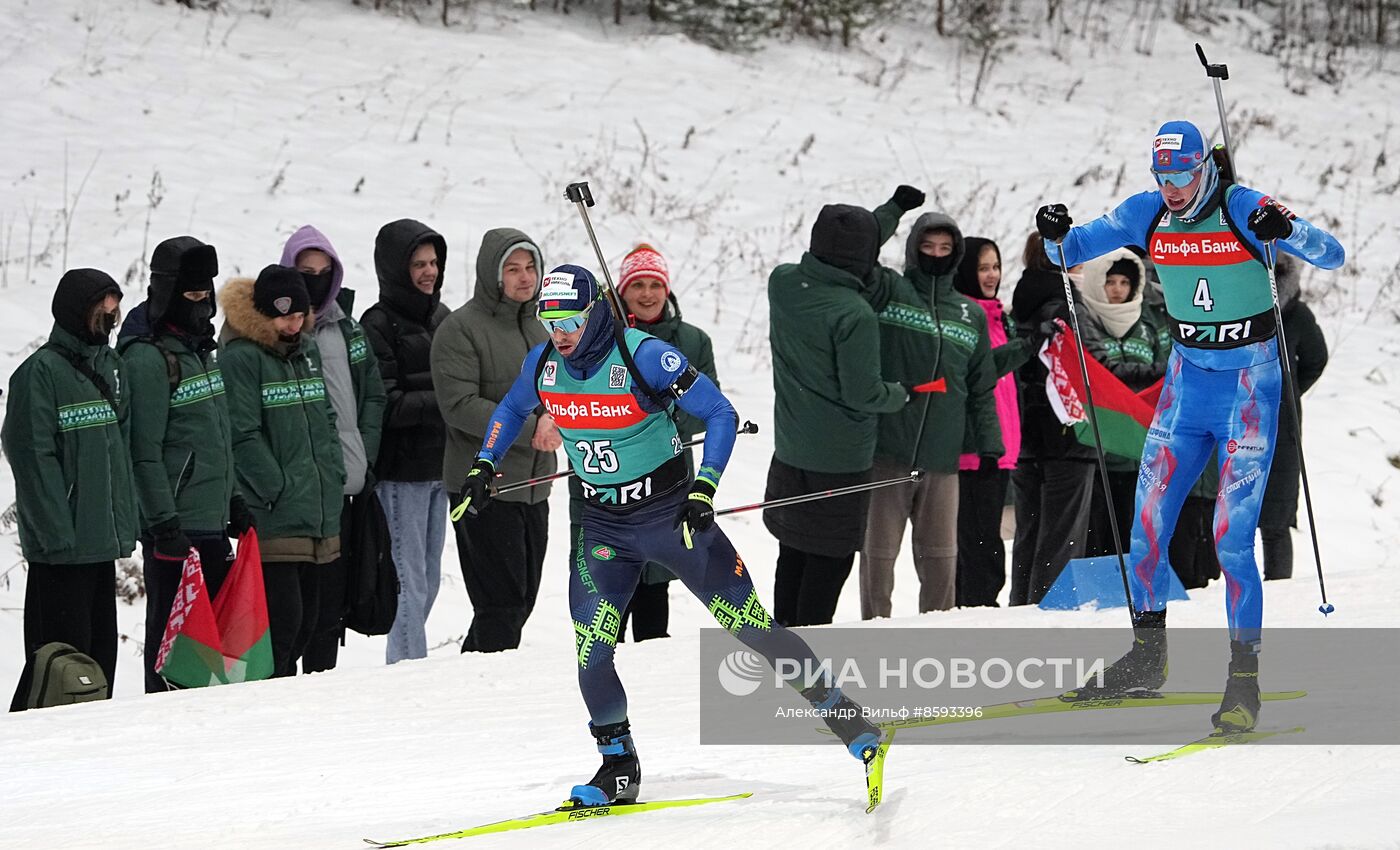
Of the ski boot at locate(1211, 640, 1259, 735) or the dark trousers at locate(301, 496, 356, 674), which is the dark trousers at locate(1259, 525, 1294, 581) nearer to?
the ski boot at locate(1211, 640, 1259, 735)

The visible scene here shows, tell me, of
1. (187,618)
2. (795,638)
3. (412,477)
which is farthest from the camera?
(412,477)

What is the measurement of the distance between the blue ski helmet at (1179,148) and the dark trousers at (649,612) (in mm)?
3524

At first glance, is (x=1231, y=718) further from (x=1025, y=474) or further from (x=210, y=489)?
(x=210, y=489)

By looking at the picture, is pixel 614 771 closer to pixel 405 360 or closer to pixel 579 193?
pixel 579 193

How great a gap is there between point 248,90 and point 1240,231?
1174 centimetres

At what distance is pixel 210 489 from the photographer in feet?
25.1

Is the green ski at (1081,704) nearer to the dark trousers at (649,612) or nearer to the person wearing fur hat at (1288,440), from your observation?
the dark trousers at (649,612)

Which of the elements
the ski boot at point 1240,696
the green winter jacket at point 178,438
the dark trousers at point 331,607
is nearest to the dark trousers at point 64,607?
the green winter jacket at point 178,438

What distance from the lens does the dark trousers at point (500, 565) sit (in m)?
8.12

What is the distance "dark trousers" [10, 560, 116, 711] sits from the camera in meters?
7.34

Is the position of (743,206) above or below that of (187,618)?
above

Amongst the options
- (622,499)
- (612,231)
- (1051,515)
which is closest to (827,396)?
(1051,515)

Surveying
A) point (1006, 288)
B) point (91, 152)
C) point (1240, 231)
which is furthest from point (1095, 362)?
point (91, 152)

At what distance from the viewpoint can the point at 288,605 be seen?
7938 mm
